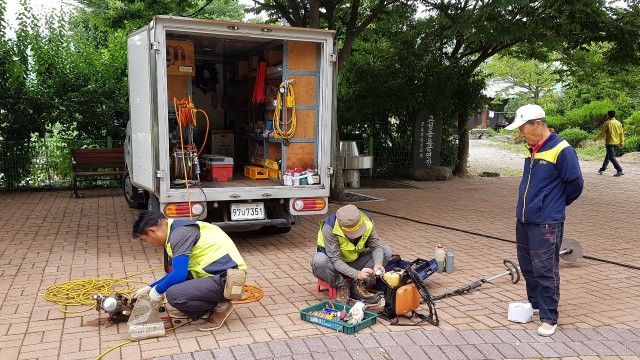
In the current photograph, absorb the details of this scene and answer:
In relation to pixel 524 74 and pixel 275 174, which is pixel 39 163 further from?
pixel 524 74

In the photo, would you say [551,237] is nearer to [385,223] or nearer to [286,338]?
[286,338]

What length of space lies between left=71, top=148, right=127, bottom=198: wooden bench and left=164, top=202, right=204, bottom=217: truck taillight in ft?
A: 18.2

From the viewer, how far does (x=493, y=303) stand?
5164mm

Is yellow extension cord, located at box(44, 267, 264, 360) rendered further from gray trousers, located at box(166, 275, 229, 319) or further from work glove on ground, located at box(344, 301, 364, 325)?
work glove on ground, located at box(344, 301, 364, 325)

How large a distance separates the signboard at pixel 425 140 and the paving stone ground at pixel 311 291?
4803 millimetres

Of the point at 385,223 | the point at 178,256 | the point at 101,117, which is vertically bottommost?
the point at 385,223

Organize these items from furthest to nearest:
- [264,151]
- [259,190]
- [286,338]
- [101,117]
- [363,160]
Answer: [363,160] < [101,117] < [264,151] < [259,190] < [286,338]

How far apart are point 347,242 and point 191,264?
1.35 metres

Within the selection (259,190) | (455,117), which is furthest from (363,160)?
(259,190)

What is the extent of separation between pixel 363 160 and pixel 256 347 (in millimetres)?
10019

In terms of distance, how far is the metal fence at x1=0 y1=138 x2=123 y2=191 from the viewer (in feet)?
40.4

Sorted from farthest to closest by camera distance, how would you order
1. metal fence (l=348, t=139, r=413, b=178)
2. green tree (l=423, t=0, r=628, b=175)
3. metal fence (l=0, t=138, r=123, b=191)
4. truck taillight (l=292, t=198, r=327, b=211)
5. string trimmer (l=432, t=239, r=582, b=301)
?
metal fence (l=348, t=139, r=413, b=178) < metal fence (l=0, t=138, r=123, b=191) < green tree (l=423, t=0, r=628, b=175) < truck taillight (l=292, t=198, r=327, b=211) < string trimmer (l=432, t=239, r=582, b=301)

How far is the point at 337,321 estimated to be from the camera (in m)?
4.46

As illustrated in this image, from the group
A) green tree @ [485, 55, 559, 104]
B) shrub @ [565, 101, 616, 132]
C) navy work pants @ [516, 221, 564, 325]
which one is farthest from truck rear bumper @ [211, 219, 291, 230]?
shrub @ [565, 101, 616, 132]
